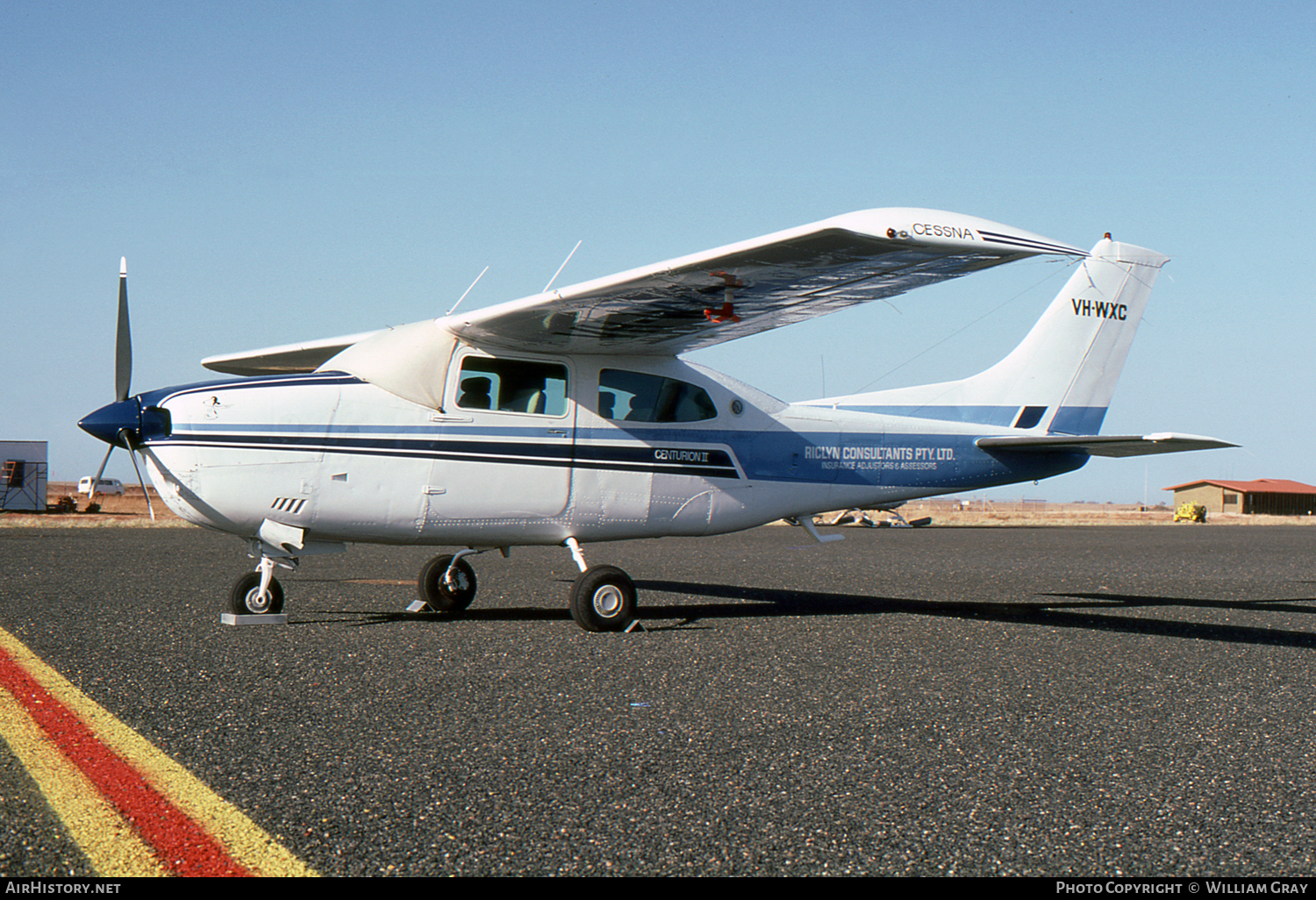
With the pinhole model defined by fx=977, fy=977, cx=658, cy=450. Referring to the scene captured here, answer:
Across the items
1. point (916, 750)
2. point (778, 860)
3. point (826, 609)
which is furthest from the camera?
point (826, 609)

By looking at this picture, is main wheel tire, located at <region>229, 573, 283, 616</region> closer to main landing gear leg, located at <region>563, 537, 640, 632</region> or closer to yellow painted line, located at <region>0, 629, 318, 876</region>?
main landing gear leg, located at <region>563, 537, 640, 632</region>

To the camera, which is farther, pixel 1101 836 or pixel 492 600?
pixel 492 600

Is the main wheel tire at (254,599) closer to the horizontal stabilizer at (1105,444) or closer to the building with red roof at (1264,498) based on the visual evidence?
the horizontal stabilizer at (1105,444)

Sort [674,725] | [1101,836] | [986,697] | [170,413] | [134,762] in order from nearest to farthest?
[1101,836], [134,762], [674,725], [986,697], [170,413]

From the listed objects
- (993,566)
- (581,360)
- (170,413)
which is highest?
(581,360)

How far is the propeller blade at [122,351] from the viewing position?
333 inches

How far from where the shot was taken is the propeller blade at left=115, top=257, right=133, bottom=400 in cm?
847

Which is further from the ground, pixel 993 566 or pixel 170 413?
pixel 170 413

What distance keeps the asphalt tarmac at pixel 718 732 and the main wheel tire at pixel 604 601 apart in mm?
270

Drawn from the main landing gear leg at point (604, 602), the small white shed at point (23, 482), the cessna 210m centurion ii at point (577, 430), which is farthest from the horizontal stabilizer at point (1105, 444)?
the small white shed at point (23, 482)

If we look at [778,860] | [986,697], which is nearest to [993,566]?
[986,697]

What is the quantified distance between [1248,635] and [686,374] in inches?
223

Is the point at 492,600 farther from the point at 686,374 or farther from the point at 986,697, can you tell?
the point at 986,697

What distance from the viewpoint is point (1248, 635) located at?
8.76 meters
